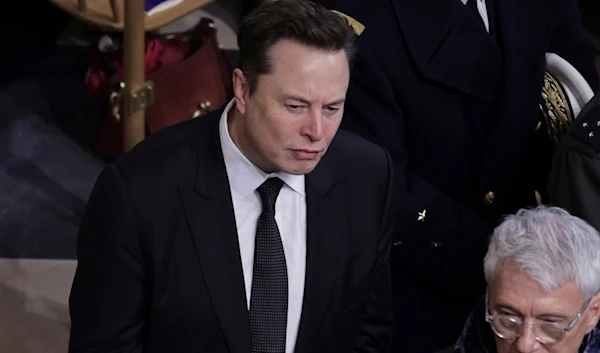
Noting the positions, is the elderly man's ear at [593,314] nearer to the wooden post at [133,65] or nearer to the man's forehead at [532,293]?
the man's forehead at [532,293]

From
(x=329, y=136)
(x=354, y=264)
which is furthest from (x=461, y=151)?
(x=329, y=136)

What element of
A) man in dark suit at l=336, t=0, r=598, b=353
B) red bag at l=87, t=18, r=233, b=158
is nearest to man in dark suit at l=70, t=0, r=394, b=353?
man in dark suit at l=336, t=0, r=598, b=353

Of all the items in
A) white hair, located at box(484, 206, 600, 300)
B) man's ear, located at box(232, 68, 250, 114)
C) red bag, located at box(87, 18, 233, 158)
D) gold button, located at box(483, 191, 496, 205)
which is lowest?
red bag, located at box(87, 18, 233, 158)

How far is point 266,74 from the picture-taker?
2084mm

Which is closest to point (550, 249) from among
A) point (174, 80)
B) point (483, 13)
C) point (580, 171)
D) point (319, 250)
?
point (580, 171)

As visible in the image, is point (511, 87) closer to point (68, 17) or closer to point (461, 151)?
point (461, 151)

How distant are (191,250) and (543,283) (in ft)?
2.07

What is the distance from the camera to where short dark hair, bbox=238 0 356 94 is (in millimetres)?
2084

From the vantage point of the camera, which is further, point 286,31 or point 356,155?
point 356,155

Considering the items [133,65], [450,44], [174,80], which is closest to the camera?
[450,44]

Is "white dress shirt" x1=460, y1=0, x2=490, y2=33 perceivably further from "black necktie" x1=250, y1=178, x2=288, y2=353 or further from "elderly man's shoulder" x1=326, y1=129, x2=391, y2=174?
"black necktie" x1=250, y1=178, x2=288, y2=353

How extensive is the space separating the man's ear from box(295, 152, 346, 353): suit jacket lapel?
0.80 ft

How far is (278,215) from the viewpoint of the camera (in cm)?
230

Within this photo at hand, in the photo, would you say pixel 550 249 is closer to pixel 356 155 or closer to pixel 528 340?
pixel 528 340
